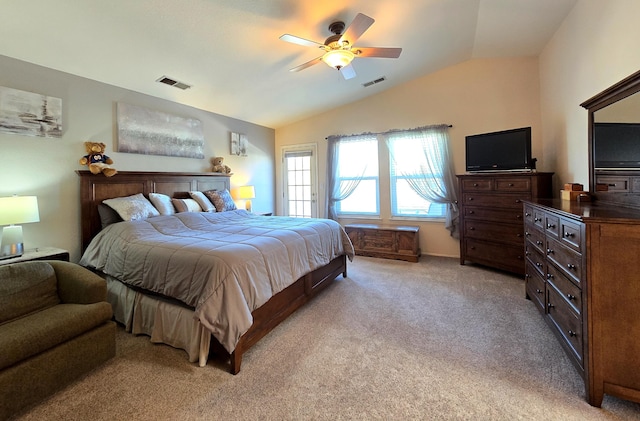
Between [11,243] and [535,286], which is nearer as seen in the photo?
[11,243]

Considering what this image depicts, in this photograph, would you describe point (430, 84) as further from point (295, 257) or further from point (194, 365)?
point (194, 365)

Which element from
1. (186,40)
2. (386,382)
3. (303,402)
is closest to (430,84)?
(186,40)

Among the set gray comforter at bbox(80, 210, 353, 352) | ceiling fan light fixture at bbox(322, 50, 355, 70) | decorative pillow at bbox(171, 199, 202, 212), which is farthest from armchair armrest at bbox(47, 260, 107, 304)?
ceiling fan light fixture at bbox(322, 50, 355, 70)

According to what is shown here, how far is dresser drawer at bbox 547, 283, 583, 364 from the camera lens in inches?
64.7

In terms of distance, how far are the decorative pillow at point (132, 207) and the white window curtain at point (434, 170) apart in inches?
153

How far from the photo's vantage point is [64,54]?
2668mm

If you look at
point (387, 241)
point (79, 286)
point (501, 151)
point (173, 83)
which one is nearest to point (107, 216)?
point (79, 286)

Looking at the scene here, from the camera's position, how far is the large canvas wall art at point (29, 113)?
2.54 m

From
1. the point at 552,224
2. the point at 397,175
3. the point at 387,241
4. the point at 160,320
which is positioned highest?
the point at 397,175

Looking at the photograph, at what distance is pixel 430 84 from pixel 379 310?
3.87 metres

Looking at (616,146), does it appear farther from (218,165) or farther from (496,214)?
(218,165)

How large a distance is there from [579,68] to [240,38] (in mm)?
3528

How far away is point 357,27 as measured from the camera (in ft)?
7.74

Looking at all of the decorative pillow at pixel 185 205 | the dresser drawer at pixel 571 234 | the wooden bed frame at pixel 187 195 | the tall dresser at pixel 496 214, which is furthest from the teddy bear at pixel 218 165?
the dresser drawer at pixel 571 234
